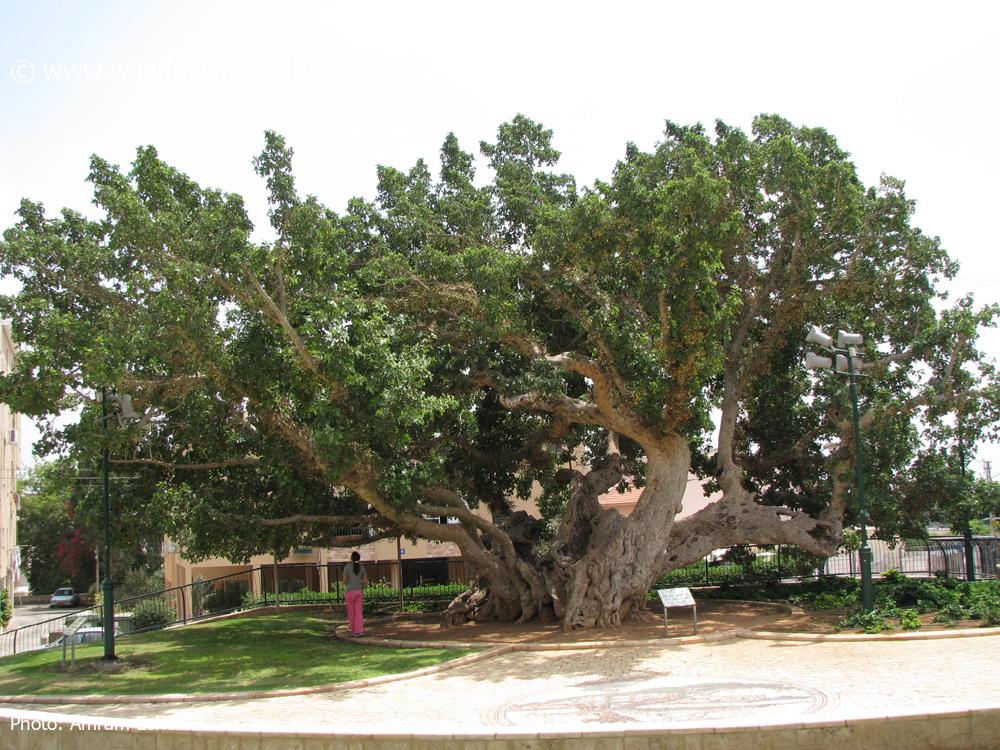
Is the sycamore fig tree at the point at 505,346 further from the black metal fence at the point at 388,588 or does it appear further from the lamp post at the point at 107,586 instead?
the black metal fence at the point at 388,588

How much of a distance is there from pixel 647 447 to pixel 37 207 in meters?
13.0

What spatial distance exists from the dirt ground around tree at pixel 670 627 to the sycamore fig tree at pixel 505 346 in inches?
26.6

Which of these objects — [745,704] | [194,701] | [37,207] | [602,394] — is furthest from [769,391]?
[37,207]

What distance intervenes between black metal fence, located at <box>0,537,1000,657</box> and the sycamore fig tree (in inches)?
118

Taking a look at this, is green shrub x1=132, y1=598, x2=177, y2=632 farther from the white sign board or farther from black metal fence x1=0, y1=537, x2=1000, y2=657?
the white sign board

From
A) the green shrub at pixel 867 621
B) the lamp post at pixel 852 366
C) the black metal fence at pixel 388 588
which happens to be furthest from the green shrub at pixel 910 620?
the black metal fence at pixel 388 588

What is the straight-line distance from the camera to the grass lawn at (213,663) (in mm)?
12797

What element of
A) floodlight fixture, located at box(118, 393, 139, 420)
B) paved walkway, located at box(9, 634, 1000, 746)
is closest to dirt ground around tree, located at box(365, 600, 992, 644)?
paved walkway, located at box(9, 634, 1000, 746)

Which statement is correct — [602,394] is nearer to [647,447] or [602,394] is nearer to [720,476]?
[647,447]

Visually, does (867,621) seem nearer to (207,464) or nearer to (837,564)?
(207,464)

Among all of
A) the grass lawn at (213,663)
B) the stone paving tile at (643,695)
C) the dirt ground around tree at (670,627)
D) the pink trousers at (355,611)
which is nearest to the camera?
the stone paving tile at (643,695)

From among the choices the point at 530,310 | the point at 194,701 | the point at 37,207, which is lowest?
the point at 194,701

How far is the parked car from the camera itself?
5988 cm

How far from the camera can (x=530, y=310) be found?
18812mm
